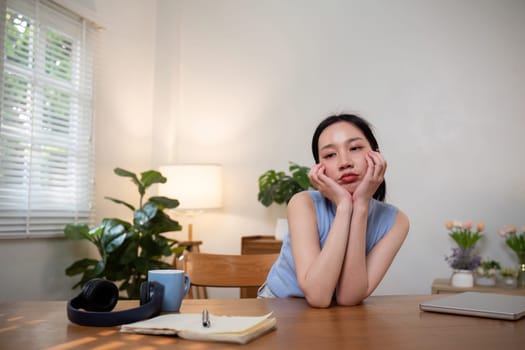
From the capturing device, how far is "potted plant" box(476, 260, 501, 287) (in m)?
2.78

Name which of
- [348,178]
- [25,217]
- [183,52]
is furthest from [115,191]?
[348,178]

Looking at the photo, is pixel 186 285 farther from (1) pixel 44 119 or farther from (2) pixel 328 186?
(1) pixel 44 119

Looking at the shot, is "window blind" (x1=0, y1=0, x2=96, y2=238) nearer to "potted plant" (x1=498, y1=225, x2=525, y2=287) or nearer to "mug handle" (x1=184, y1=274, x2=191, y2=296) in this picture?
→ "mug handle" (x1=184, y1=274, x2=191, y2=296)

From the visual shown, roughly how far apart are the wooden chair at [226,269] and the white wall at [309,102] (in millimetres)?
1609

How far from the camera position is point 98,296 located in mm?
1040

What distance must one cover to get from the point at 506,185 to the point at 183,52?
8.79 feet

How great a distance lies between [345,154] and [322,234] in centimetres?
26


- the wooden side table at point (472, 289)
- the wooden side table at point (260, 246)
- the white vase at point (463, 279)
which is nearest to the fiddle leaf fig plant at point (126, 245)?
the wooden side table at point (260, 246)

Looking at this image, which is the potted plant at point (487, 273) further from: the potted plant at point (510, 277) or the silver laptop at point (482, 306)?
the silver laptop at point (482, 306)

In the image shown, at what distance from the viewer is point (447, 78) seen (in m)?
3.23

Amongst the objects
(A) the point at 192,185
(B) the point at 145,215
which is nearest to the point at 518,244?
(A) the point at 192,185

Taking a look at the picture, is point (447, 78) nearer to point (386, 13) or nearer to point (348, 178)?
point (386, 13)

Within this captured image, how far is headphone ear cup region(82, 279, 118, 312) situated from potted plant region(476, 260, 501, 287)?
236 cm

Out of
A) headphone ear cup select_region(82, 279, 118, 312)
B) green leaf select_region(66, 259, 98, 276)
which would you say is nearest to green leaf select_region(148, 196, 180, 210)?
green leaf select_region(66, 259, 98, 276)
